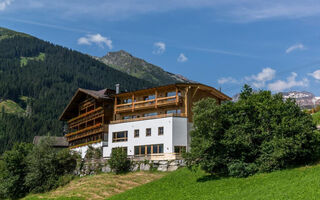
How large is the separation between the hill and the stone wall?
1964mm

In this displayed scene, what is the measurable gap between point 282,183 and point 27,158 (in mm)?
41031

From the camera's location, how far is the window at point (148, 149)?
1939 inches

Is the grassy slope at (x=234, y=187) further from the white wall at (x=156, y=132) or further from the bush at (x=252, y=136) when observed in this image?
the white wall at (x=156, y=132)

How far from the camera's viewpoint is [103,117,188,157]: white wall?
48.4 metres

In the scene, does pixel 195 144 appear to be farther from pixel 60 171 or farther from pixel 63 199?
pixel 60 171

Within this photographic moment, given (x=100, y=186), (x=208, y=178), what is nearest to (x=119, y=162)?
(x=100, y=186)

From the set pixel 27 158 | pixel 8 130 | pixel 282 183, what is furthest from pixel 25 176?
pixel 8 130

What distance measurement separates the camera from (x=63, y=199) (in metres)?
41.7

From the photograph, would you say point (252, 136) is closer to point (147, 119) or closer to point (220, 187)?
point (220, 187)

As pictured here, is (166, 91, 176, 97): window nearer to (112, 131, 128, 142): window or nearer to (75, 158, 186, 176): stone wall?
(112, 131, 128, 142): window

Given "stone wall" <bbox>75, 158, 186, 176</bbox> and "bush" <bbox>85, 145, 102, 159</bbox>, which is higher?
"bush" <bbox>85, 145, 102, 159</bbox>

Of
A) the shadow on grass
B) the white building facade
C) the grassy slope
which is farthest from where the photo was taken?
the white building facade

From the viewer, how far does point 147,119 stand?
2028 inches

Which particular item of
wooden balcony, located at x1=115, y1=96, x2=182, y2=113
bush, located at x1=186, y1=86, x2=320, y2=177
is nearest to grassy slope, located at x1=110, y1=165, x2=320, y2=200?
bush, located at x1=186, y1=86, x2=320, y2=177
